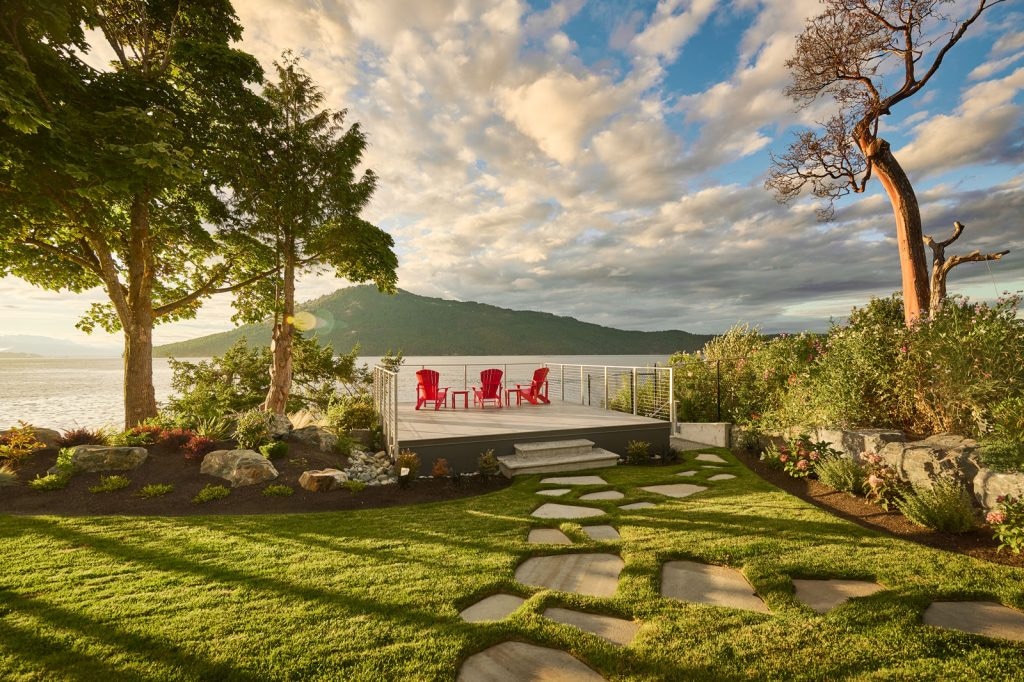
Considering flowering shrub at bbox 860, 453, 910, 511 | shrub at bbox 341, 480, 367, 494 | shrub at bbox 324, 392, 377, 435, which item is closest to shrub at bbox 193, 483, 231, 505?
shrub at bbox 341, 480, 367, 494

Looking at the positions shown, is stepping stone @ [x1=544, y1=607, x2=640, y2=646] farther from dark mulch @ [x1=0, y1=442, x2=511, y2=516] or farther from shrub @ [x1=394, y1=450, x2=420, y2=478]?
shrub @ [x1=394, y1=450, x2=420, y2=478]

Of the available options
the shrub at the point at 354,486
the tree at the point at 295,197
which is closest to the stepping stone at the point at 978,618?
the shrub at the point at 354,486

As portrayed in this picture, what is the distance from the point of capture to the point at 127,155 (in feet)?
18.6

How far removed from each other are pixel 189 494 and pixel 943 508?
7.33 meters

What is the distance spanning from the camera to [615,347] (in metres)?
89.8

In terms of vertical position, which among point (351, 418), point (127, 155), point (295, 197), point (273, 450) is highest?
point (295, 197)

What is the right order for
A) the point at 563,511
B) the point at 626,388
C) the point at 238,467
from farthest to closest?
the point at 626,388, the point at 238,467, the point at 563,511

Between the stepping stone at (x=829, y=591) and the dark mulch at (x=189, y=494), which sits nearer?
the stepping stone at (x=829, y=591)

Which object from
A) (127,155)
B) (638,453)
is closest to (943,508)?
(638,453)

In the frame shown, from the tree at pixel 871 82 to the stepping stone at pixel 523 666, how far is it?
904cm

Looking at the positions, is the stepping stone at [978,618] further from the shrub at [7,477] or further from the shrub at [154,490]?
the shrub at [7,477]

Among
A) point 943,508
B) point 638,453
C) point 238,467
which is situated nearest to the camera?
point 943,508

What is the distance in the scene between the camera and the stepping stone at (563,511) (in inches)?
160

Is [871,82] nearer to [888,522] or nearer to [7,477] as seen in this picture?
[888,522]
